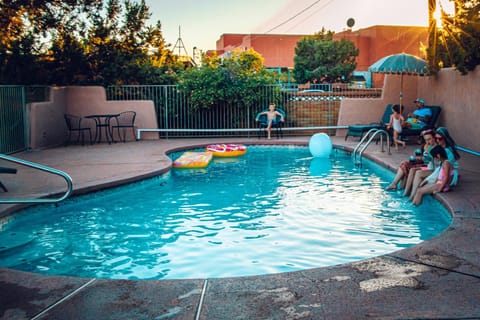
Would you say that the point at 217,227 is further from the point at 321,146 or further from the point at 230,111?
the point at 230,111

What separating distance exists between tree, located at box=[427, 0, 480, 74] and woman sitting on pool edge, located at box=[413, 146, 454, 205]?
19.3ft

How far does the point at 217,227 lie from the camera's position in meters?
7.27

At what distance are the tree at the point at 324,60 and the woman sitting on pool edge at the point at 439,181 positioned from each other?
116ft

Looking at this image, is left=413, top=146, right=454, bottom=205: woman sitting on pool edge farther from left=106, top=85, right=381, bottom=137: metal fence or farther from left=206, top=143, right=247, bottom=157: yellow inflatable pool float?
left=106, top=85, right=381, bottom=137: metal fence

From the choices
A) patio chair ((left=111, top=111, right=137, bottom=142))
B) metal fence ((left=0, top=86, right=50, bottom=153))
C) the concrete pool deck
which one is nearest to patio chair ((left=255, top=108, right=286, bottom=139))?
patio chair ((left=111, top=111, right=137, bottom=142))

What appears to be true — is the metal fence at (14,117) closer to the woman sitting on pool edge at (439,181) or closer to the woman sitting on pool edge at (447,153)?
the woman sitting on pool edge at (447,153)

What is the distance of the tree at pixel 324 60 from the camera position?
139ft

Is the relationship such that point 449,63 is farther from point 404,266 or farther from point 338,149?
point 404,266

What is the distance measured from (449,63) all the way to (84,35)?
41.0 feet

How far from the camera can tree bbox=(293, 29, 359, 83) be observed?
42416 millimetres

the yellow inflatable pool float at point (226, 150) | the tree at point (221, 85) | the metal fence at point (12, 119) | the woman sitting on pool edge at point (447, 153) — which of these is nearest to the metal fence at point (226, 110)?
the tree at point (221, 85)

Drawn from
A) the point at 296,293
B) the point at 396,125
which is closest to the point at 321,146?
the point at 396,125

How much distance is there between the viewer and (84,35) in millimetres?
19000

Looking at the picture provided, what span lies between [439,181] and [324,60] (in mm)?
36564
